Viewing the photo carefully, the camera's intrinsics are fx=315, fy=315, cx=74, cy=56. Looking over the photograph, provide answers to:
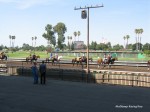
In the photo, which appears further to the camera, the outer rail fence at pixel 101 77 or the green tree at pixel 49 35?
the green tree at pixel 49 35

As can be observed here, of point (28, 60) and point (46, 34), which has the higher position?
point (46, 34)

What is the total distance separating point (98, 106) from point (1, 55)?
43.6 m

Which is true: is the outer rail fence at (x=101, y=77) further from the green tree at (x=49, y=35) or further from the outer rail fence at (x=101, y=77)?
the green tree at (x=49, y=35)

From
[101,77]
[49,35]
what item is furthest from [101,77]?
[49,35]

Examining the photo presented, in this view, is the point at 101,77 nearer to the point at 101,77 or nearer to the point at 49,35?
the point at 101,77

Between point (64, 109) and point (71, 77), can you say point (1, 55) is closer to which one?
point (71, 77)

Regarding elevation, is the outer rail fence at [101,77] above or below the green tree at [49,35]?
below

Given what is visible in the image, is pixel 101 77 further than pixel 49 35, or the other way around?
pixel 49 35

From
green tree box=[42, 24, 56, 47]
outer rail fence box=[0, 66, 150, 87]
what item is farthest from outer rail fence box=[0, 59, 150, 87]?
green tree box=[42, 24, 56, 47]

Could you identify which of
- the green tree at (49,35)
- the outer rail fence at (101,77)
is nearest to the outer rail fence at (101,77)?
the outer rail fence at (101,77)

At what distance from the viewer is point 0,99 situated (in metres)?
16.6

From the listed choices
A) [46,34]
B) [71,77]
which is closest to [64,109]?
[71,77]

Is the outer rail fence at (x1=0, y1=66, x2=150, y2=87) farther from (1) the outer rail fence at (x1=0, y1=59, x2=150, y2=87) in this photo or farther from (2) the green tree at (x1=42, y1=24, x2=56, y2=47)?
(2) the green tree at (x1=42, y1=24, x2=56, y2=47)

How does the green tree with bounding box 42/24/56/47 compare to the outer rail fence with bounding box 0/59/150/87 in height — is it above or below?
above
